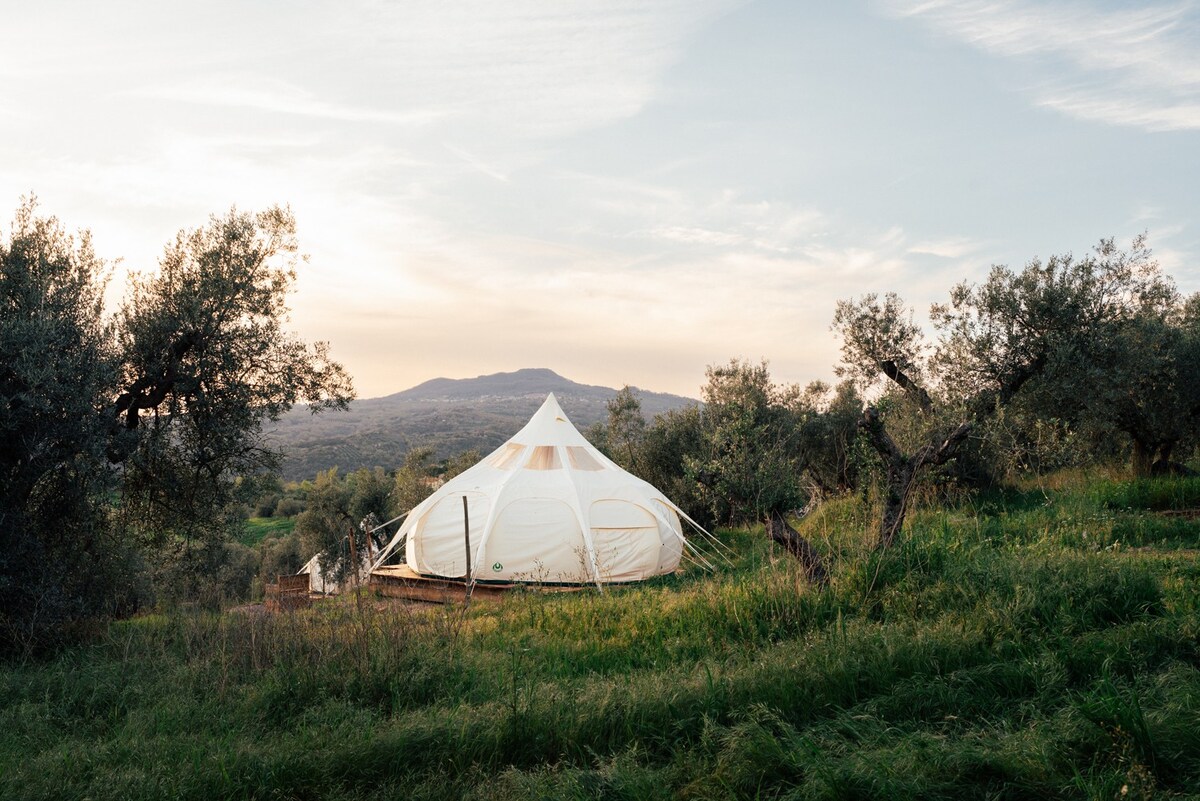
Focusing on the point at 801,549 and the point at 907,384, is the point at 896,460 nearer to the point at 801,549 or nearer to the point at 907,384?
the point at 801,549

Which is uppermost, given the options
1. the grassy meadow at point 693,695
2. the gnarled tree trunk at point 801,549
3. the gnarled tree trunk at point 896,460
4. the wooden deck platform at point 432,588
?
the gnarled tree trunk at point 896,460

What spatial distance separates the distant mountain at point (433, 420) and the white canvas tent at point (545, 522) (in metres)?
2.97

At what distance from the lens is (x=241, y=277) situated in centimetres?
1080

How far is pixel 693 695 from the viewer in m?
5.18

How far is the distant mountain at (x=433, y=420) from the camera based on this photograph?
175ft

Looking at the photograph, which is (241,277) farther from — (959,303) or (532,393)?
(532,393)

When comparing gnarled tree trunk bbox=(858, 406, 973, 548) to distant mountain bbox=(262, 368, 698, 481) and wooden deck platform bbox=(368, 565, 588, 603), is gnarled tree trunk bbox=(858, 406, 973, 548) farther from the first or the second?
distant mountain bbox=(262, 368, 698, 481)

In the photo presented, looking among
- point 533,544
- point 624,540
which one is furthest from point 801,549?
point 533,544

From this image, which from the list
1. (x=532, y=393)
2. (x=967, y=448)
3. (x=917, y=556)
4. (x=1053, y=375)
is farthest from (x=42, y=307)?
(x=532, y=393)

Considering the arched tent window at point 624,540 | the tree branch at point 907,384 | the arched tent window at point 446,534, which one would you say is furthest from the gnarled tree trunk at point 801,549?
the tree branch at point 907,384

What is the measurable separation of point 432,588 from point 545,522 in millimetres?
2311

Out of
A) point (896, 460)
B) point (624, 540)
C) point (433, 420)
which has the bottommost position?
point (624, 540)

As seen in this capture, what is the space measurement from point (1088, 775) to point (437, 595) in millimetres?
10583

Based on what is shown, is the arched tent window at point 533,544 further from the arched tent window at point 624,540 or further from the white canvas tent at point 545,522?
the arched tent window at point 624,540
